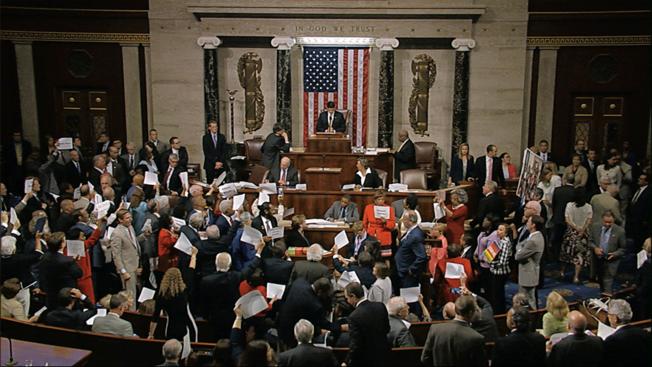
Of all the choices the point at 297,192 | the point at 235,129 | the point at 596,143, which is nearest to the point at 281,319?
the point at 297,192

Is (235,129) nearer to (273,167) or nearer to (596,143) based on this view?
(273,167)

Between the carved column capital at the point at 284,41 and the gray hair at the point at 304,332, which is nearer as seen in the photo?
the gray hair at the point at 304,332

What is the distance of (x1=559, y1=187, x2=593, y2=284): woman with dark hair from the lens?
1065 cm

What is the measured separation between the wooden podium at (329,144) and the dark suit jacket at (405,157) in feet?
3.61

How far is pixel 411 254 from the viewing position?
912 cm

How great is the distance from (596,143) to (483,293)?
29.4 ft

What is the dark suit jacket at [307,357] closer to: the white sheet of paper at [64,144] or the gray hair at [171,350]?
the gray hair at [171,350]

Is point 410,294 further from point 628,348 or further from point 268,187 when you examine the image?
point 268,187

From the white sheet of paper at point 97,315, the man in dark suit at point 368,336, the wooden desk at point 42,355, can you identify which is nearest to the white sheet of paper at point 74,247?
the white sheet of paper at point 97,315

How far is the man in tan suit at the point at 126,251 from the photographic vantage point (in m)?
8.87

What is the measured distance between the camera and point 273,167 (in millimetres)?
14625

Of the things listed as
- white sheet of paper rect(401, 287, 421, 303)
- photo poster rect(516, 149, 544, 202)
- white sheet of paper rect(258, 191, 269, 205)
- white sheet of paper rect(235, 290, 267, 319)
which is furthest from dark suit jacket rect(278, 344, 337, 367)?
photo poster rect(516, 149, 544, 202)

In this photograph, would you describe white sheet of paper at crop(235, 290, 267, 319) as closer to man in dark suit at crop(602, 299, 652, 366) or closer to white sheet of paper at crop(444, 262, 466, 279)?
white sheet of paper at crop(444, 262, 466, 279)

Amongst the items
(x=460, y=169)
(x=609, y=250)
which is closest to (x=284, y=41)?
(x=460, y=169)
